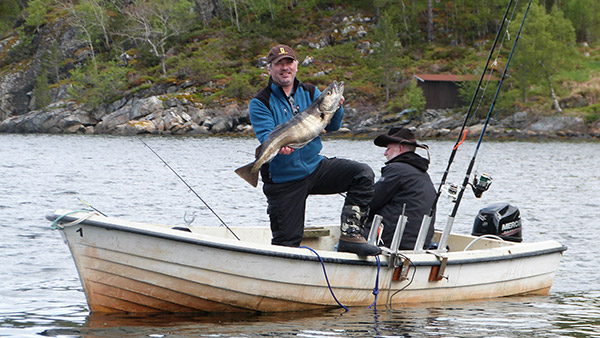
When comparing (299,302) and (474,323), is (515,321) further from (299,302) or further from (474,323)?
(299,302)

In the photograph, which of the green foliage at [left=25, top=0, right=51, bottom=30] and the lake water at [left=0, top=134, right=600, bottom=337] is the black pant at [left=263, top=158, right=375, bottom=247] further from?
the green foliage at [left=25, top=0, right=51, bottom=30]

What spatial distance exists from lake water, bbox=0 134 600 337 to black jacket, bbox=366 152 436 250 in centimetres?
100

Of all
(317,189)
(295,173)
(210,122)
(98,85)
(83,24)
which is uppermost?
(83,24)

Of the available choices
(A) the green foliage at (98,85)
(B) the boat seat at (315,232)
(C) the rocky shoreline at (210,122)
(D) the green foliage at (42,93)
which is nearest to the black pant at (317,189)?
(B) the boat seat at (315,232)

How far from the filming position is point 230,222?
730 inches

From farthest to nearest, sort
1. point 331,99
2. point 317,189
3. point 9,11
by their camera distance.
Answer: point 9,11 → point 317,189 → point 331,99

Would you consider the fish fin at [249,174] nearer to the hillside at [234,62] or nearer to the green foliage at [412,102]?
the hillside at [234,62]

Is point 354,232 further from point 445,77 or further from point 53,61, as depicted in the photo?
point 53,61

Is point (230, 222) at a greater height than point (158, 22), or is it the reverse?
point (158, 22)

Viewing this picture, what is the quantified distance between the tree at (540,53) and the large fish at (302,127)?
64065 mm

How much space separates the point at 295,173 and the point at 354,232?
0.90m

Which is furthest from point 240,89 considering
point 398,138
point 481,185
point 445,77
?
point 398,138

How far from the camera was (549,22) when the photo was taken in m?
72.5

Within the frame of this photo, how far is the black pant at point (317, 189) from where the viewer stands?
311 inches
